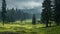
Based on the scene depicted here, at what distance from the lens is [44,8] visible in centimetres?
7950

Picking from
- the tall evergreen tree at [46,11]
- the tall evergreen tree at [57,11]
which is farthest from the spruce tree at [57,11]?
the tall evergreen tree at [46,11]

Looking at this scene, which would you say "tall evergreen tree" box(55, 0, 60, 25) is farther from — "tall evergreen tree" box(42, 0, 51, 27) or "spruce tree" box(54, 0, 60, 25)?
"tall evergreen tree" box(42, 0, 51, 27)

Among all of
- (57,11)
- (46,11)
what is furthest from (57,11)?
(46,11)

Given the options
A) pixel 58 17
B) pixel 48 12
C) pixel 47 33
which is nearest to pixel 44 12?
pixel 48 12

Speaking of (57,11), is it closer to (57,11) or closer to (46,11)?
(57,11)

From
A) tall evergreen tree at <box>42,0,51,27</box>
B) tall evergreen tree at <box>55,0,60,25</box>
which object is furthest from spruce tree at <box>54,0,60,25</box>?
tall evergreen tree at <box>42,0,51,27</box>

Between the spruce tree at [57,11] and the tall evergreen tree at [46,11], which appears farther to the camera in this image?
the tall evergreen tree at [46,11]

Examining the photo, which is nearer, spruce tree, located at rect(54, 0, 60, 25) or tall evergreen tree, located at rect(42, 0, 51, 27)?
spruce tree, located at rect(54, 0, 60, 25)

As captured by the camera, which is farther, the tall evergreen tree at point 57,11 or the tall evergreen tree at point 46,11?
the tall evergreen tree at point 46,11

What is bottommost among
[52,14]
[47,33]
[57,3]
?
[47,33]

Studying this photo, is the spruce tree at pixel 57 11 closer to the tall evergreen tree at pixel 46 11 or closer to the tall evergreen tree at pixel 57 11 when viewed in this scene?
the tall evergreen tree at pixel 57 11

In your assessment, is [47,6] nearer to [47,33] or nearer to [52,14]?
[52,14]

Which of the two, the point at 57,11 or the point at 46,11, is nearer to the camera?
the point at 57,11

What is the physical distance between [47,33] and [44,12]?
70.8 ft
